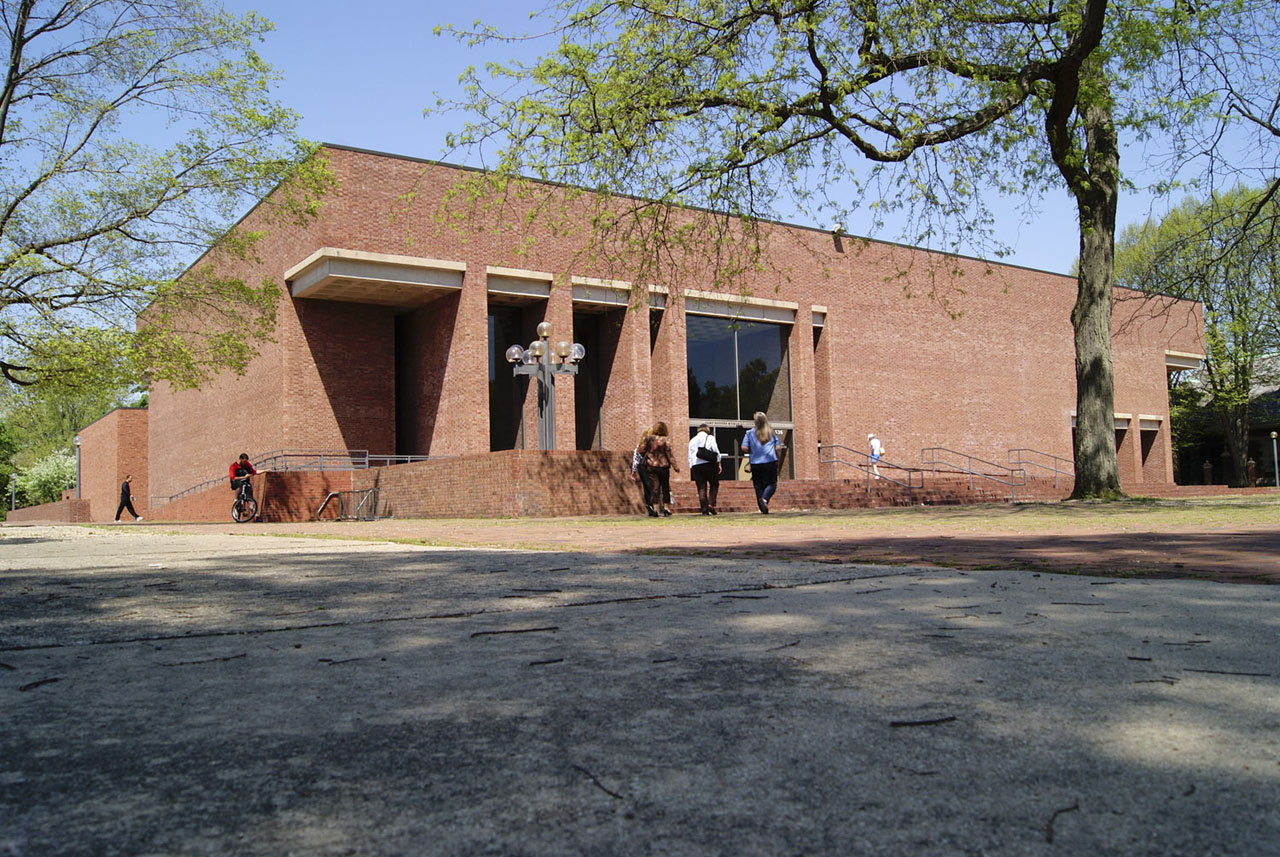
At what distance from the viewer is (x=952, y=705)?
217cm

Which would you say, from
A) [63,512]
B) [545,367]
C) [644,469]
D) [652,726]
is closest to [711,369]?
[545,367]

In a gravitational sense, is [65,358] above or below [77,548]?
above

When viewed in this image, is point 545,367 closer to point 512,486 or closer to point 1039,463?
point 512,486

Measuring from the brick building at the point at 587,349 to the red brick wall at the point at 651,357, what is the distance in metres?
0.07

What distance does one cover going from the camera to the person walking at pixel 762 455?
1538 cm

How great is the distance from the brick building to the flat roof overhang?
60 millimetres

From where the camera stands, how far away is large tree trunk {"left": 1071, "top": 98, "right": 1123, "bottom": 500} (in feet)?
48.8

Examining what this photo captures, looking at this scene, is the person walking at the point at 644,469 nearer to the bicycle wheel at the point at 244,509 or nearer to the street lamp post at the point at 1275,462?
the bicycle wheel at the point at 244,509

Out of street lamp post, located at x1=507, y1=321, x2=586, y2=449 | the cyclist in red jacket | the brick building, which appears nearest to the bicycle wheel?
the cyclist in red jacket

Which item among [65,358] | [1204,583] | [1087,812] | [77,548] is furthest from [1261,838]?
[65,358]

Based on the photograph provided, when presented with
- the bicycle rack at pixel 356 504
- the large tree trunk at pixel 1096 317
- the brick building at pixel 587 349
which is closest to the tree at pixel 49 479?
the brick building at pixel 587 349

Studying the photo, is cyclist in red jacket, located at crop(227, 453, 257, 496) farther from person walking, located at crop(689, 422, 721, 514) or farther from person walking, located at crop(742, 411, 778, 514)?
person walking, located at crop(742, 411, 778, 514)

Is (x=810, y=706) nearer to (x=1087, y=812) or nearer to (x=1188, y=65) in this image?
(x=1087, y=812)

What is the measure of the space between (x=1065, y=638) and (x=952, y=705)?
95cm
